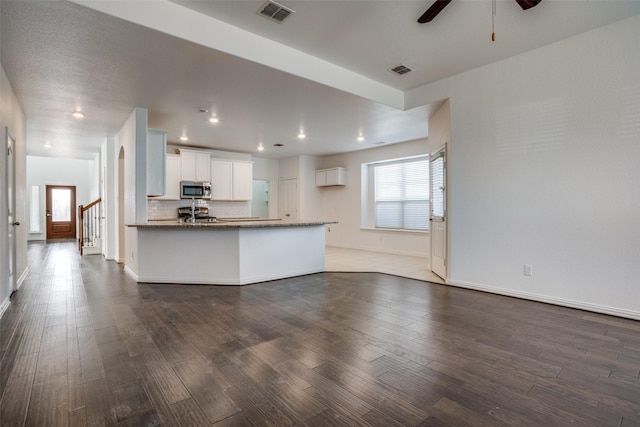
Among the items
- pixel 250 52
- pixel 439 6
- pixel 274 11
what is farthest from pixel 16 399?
pixel 439 6

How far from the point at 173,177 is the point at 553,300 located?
7332 millimetres

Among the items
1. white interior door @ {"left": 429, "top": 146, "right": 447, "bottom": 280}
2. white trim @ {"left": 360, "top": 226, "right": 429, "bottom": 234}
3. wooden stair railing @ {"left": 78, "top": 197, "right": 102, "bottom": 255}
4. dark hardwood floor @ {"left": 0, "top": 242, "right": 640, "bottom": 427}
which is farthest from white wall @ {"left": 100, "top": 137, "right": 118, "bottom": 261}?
white interior door @ {"left": 429, "top": 146, "right": 447, "bottom": 280}

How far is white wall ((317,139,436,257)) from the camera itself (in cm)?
738

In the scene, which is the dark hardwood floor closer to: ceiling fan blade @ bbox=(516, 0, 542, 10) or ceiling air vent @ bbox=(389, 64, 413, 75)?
ceiling fan blade @ bbox=(516, 0, 542, 10)

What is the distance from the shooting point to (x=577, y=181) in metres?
3.46

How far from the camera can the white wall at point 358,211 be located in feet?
24.2

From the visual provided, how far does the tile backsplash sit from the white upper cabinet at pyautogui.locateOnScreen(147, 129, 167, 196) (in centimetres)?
247

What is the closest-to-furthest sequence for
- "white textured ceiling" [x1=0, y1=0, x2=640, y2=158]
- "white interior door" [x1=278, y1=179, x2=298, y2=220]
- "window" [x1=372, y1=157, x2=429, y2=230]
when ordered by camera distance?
"white textured ceiling" [x1=0, y1=0, x2=640, y2=158], "window" [x1=372, y1=157, x2=429, y2=230], "white interior door" [x1=278, y1=179, x2=298, y2=220]

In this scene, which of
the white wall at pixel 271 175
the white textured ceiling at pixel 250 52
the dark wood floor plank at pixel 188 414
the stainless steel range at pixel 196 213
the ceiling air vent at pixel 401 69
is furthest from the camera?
the white wall at pixel 271 175

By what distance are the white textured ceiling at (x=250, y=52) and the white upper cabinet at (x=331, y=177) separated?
11.4ft

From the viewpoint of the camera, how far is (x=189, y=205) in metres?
7.82

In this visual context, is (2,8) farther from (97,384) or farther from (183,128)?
(183,128)

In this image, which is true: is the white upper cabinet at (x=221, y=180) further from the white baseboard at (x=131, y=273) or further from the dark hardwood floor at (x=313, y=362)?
the dark hardwood floor at (x=313, y=362)

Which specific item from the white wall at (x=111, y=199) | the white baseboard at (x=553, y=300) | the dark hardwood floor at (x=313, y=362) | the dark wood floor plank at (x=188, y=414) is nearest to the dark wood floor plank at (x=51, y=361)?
the dark hardwood floor at (x=313, y=362)
